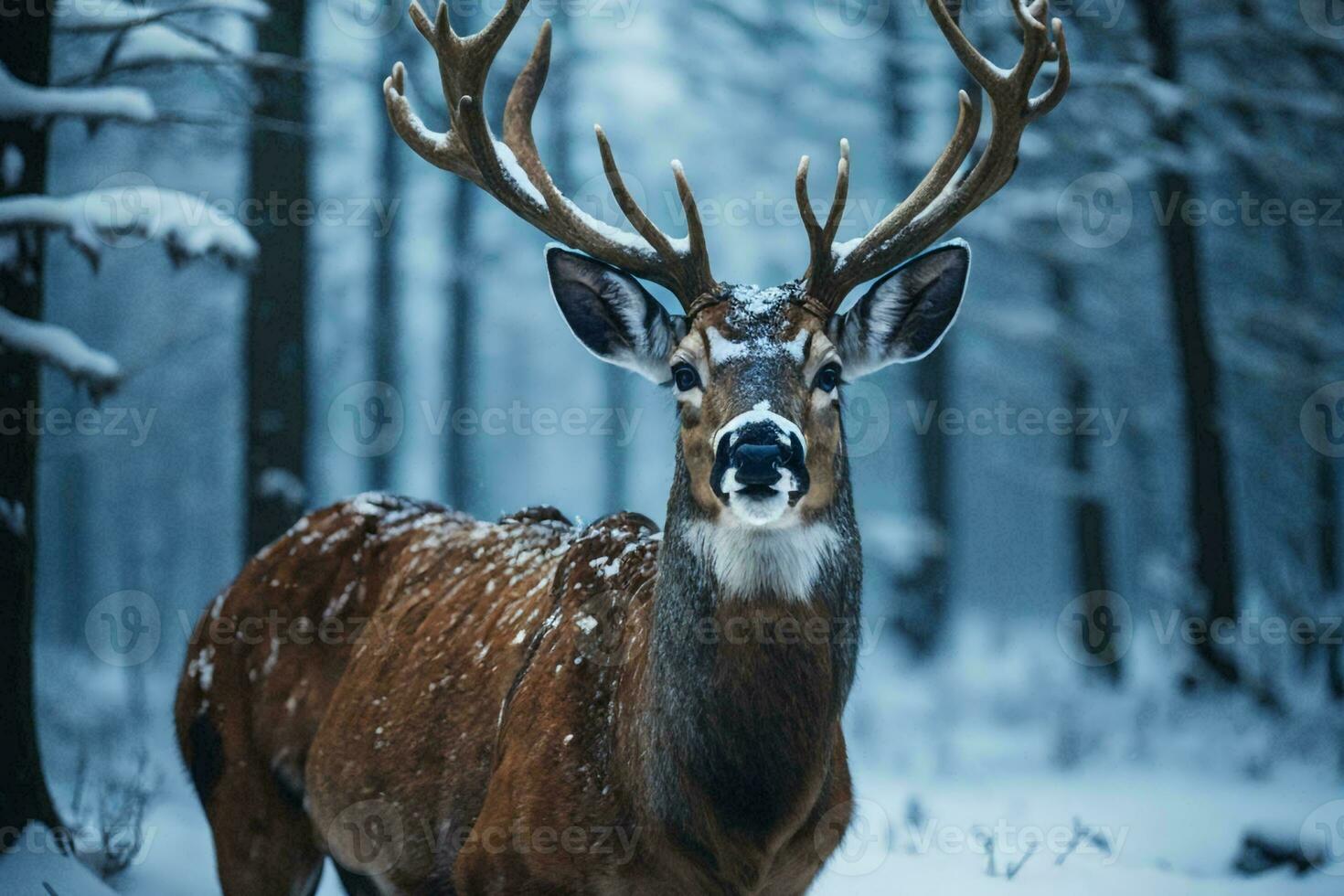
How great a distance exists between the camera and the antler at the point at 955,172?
4.35 metres

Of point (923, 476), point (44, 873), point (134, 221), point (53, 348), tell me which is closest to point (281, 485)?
point (53, 348)

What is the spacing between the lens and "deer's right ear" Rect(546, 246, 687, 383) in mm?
4367

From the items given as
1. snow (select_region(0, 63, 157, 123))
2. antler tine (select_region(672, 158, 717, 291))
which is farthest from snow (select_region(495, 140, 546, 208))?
snow (select_region(0, 63, 157, 123))

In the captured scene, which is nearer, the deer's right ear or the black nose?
the black nose

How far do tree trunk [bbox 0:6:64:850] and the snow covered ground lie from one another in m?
0.53

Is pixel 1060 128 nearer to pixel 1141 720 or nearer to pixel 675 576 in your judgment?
pixel 1141 720

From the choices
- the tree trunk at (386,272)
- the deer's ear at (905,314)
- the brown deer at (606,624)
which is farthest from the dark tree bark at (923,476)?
the deer's ear at (905,314)

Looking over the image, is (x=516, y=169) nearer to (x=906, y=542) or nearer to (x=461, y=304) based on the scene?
(x=906, y=542)

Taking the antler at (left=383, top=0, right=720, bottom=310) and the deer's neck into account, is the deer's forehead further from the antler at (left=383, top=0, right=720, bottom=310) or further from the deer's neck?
the deer's neck

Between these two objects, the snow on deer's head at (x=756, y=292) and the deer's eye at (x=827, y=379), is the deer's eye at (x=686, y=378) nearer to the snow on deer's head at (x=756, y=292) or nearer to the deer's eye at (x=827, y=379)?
the snow on deer's head at (x=756, y=292)

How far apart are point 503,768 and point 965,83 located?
10860 mm

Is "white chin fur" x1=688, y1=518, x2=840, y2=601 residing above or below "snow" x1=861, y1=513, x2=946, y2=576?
above

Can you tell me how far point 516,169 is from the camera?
485 cm

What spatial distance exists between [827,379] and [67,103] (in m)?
4.40
